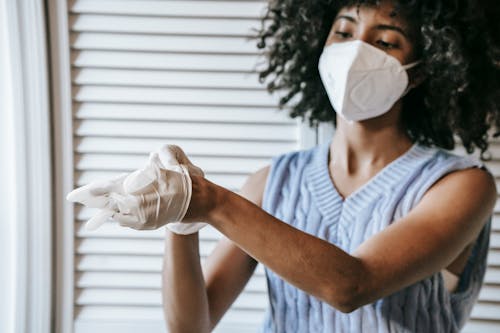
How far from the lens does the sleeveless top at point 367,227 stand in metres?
1.27

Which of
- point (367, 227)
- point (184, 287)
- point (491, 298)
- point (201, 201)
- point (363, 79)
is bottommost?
point (491, 298)

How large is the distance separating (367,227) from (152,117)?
0.59 metres

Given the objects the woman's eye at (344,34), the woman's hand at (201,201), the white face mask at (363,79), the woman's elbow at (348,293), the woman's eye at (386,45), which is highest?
the woman's eye at (344,34)

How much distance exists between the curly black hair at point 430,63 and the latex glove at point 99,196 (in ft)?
2.14

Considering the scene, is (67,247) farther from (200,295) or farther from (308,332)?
(308,332)

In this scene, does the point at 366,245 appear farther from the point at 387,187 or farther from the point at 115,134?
the point at 115,134

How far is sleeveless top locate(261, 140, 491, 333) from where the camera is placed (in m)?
1.27

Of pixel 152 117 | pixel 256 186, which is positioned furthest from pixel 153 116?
pixel 256 186

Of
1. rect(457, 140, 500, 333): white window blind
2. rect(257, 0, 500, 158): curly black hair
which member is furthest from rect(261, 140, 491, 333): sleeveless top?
rect(457, 140, 500, 333): white window blind

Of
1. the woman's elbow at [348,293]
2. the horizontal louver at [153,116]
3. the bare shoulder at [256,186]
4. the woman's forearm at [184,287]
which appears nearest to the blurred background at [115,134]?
the horizontal louver at [153,116]

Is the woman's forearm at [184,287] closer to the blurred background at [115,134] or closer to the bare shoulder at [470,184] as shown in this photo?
the blurred background at [115,134]

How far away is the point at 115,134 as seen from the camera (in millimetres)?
1562

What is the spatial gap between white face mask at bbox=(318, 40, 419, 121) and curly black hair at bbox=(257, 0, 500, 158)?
81 mm

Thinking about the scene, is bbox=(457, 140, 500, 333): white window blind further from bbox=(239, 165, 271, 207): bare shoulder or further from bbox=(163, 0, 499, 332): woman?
bbox=(239, 165, 271, 207): bare shoulder
